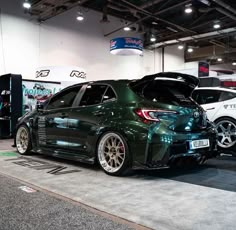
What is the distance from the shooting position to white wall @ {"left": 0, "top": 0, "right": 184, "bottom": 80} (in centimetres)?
1210

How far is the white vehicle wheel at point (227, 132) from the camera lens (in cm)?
629

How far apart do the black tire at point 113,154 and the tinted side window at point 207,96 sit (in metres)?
3.13

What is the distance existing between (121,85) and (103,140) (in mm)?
827

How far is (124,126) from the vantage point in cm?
420

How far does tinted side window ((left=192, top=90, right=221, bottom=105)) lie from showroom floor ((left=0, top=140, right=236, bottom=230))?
1920mm

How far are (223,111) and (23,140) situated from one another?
406 cm

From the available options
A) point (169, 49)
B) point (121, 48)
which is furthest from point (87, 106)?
point (169, 49)

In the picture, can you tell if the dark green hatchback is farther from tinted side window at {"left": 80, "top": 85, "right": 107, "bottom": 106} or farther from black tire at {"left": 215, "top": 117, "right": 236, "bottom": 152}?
black tire at {"left": 215, "top": 117, "right": 236, "bottom": 152}

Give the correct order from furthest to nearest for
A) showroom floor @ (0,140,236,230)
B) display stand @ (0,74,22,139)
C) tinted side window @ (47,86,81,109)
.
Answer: display stand @ (0,74,22,139) < tinted side window @ (47,86,81,109) < showroom floor @ (0,140,236,230)

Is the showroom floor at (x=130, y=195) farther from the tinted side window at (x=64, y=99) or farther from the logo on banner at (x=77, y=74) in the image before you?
the logo on banner at (x=77, y=74)

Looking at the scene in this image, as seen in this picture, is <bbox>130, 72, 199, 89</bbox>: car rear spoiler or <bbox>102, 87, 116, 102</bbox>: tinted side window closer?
<bbox>130, 72, 199, 89</bbox>: car rear spoiler

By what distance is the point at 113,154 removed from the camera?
14.5ft

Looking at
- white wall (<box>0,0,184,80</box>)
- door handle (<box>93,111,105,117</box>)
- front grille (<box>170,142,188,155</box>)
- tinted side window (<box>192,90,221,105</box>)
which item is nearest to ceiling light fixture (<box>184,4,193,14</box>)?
white wall (<box>0,0,184,80</box>)

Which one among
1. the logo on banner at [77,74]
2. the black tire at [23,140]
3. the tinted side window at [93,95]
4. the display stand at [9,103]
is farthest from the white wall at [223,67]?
the tinted side window at [93,95]
